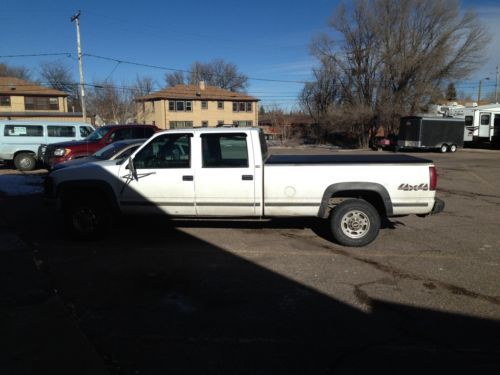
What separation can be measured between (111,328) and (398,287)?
10.1 ft

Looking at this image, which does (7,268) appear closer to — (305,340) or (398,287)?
(305,340)

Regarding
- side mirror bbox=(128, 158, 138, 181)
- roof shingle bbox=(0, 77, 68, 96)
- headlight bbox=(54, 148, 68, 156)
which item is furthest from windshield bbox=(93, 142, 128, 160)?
roof shingle bbox=(0, 77, 68, 96)

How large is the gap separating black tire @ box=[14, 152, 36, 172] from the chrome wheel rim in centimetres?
1435

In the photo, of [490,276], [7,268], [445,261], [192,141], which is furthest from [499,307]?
[7,268]

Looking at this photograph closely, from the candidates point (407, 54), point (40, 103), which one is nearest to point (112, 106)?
point (40, 103)

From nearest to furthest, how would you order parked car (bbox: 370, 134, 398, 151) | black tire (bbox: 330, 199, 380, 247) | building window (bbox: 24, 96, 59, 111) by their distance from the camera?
1. black tire (bbox: 330, 199, 380, 247)
2. parked car (bbox: 370, 134, 398, 151)
3. building window (bbox: 24, 96, 59, 111)

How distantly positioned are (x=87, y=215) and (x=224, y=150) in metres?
2.38

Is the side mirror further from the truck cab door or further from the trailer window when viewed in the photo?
the trailer window

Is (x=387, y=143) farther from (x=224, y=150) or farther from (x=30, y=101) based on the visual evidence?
(x=30, y=101)

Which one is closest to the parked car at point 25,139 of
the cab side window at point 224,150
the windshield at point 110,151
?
the windshield at point 110,151

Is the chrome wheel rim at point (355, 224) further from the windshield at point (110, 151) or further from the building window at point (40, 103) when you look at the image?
the building window at point (40, 103)

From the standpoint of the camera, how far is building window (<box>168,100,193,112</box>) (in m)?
53.4

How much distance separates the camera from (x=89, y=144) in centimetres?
1345

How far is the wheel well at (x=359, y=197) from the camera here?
20.1ft
